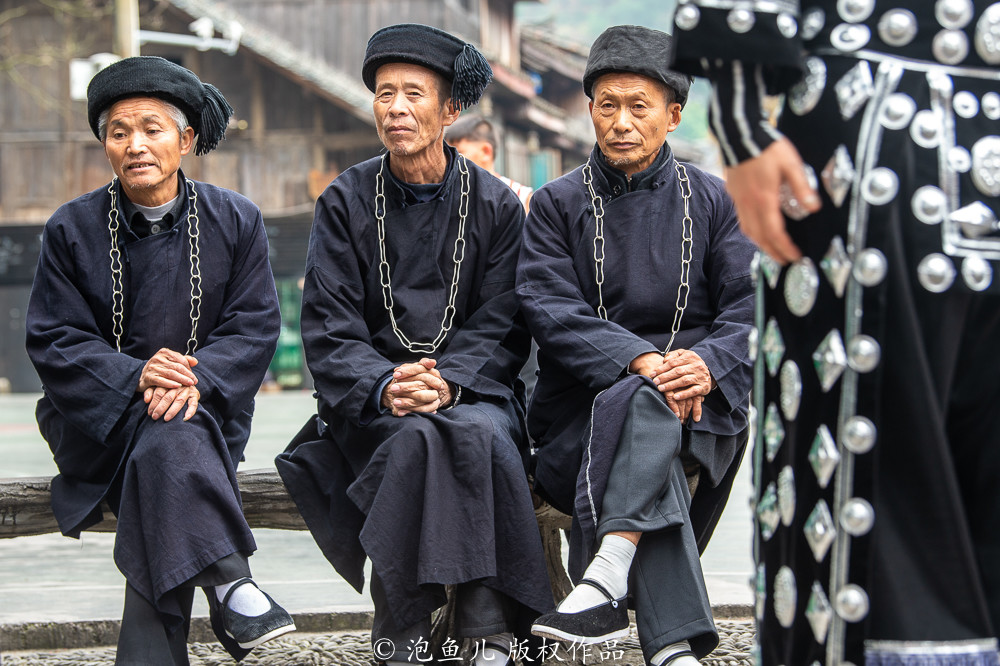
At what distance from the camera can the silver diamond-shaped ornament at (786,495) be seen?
7.24 ft

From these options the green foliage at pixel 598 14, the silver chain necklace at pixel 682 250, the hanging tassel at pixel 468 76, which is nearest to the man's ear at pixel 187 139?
the hanging tassel at pixel 468 76

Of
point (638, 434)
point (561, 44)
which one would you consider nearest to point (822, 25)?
point (638, 434)

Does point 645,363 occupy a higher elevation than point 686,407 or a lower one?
higher

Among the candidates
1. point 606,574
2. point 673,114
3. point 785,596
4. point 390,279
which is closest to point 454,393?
point 390,279

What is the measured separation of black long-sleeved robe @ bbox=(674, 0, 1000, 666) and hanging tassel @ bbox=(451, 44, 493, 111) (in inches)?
79.3

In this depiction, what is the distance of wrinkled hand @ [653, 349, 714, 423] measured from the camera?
3.59 metres

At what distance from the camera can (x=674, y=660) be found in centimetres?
330

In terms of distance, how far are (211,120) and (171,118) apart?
0.54 ft

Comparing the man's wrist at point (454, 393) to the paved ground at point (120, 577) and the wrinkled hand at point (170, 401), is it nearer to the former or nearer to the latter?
the wrinkled hand at point (170, 401)

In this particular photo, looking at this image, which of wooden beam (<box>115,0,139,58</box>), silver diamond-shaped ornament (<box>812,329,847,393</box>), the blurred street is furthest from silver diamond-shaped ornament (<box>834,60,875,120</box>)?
wooden beam (<box>115,0,139,58</box>)

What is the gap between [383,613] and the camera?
365 centimetres

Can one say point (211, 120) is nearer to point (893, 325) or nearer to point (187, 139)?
point (187, 139)

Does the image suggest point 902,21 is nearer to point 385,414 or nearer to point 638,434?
point 638,434

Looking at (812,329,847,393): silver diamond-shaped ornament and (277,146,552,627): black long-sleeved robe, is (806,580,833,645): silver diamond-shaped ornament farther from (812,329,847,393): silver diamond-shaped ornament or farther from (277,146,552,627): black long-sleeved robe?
(277,146,552,627): black long-sleeved robe
